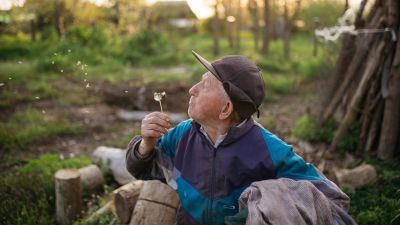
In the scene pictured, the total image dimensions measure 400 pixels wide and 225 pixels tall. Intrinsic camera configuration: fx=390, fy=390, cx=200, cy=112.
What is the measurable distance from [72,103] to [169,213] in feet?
19.3

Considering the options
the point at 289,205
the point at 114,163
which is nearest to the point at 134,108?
the point at 114,163

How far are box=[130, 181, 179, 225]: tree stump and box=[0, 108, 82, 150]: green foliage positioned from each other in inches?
131

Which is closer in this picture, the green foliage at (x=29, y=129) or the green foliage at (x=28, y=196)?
the green foliage at (x=28, y=196)

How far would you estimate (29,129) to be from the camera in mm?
6355

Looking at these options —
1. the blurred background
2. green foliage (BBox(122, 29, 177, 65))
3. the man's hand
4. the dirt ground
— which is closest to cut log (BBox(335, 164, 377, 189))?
the blurred background

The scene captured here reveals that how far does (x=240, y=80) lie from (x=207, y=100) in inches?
9.3

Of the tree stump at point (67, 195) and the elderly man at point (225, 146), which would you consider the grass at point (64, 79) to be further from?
the elderly man at point (225, 146)

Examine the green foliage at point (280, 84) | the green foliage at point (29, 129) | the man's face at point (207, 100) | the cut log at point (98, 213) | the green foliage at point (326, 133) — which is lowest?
the green foliage at point (280, 84)

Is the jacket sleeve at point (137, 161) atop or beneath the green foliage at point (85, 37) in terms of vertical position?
beneath

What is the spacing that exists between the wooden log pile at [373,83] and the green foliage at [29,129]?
4309 millimetres

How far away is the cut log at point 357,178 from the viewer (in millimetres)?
4086

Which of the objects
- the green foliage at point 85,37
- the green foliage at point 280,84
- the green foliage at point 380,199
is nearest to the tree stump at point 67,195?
the green foliage at point 380,199

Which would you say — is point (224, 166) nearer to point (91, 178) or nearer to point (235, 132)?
point (235, 132)

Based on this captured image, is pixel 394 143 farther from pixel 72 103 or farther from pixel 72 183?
pixel 72 103
